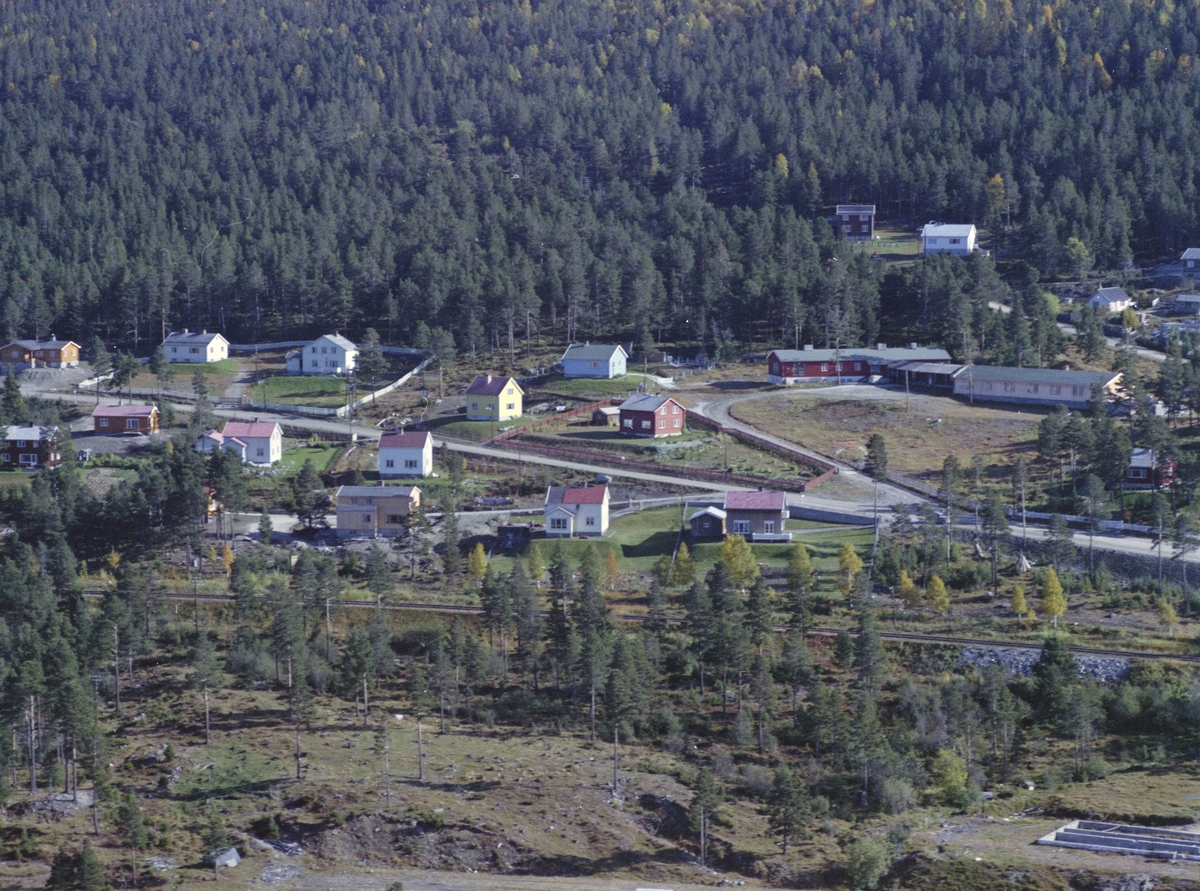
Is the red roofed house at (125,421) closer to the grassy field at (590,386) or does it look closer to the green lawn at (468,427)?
the green lawn at (468,427)

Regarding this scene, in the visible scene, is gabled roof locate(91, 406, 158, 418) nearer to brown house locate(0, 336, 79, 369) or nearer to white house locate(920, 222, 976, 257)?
brown house locate(0, 336, 79, 369)

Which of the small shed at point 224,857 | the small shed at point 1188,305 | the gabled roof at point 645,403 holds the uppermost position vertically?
the small shed at point 1188,305

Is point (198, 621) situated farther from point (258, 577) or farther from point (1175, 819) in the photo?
point (1175, 819)

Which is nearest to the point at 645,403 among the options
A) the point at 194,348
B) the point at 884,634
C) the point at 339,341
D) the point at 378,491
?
the point at 378,491

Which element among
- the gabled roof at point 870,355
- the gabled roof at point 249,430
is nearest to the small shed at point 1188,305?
the gabled roof at point 870,355

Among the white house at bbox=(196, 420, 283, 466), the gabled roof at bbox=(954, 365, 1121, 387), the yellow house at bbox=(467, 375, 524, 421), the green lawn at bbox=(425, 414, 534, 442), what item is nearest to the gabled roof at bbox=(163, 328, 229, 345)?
the white house at bbox=(196, 420, 283, 466)

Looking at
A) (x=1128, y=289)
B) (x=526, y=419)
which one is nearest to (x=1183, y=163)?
(x=1128, y=289)

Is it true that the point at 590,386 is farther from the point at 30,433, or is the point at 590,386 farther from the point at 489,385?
the point at 30,433

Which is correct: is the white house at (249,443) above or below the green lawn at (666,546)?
above
